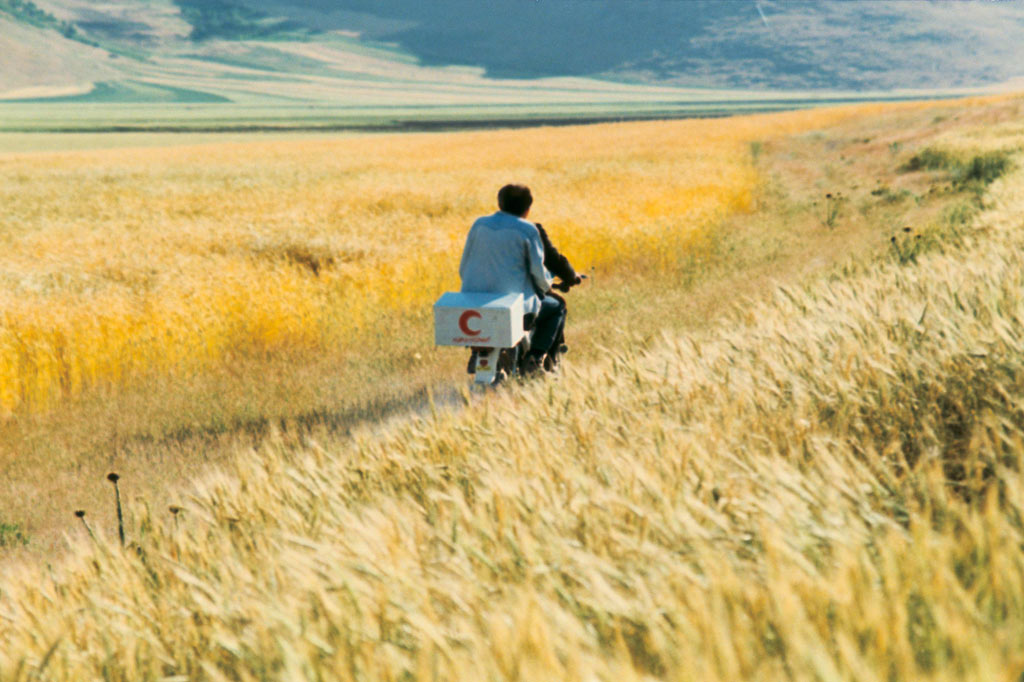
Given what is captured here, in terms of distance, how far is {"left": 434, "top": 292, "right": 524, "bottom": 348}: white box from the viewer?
6410 millimetres

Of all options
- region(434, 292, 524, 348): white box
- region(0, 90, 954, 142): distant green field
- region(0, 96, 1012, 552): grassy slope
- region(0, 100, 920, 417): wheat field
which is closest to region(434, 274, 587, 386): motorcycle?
region(434, 292, 524, 348): white box

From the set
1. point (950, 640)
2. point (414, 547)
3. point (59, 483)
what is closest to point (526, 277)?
point (59, 483)

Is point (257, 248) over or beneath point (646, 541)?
beneath

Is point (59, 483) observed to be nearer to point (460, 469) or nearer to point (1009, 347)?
point (460, 469)

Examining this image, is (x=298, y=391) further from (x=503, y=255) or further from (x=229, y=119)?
(x=229, y=119)

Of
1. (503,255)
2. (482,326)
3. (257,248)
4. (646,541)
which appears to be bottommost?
(257,248)

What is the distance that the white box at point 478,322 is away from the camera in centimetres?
641

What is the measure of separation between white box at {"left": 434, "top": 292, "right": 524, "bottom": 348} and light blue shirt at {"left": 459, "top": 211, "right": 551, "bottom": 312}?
0.27m

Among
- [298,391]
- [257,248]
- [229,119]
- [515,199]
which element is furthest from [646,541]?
[229,119]

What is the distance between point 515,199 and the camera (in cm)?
676

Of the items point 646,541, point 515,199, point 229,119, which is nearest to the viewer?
point 646,541

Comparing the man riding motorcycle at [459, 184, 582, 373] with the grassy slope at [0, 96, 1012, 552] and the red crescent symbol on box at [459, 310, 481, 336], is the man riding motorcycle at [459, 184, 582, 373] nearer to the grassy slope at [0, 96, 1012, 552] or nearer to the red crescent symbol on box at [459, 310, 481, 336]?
the red crescent symbol on box at [459, 310, 481, 336]

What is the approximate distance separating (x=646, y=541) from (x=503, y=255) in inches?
171

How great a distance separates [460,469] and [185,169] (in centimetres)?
4079
